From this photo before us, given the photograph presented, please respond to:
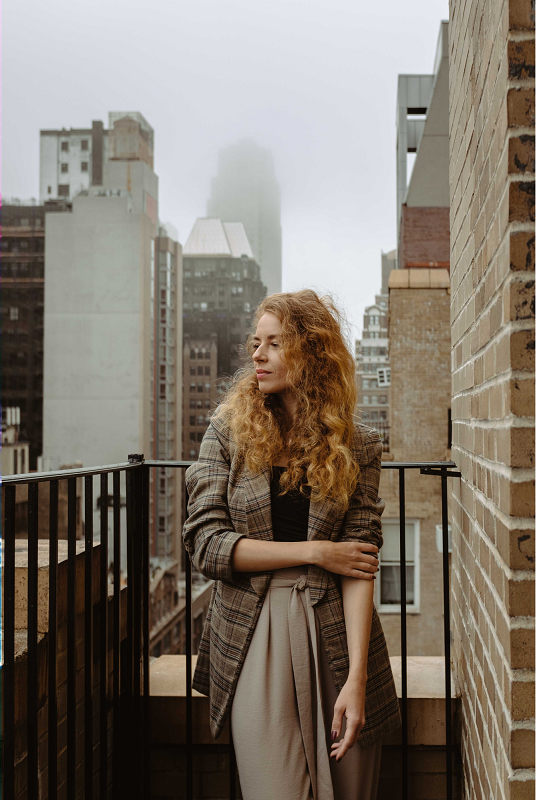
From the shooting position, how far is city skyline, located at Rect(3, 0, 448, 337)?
37656 millimetres

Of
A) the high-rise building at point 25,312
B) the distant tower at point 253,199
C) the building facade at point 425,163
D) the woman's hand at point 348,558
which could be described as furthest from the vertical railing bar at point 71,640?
the high-rise building at point 25,312

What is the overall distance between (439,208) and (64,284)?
102 feet

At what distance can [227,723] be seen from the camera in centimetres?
178

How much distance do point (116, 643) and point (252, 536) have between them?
0.72m

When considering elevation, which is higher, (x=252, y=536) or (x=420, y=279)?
(x=420, y=279)

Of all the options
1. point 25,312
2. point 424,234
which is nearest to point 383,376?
point 424,234

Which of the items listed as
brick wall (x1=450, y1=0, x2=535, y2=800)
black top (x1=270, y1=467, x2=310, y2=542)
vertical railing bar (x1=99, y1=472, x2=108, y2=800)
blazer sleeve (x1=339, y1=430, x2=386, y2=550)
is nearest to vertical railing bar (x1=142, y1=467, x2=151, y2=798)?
vertical railing bar (x1=99, y1=472, x2=108, y2=800)

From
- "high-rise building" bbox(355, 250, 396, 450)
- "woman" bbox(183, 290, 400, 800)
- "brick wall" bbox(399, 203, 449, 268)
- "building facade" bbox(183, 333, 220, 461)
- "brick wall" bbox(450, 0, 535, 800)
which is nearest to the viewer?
"brick wall" bbox(450, 0, 535, 800)

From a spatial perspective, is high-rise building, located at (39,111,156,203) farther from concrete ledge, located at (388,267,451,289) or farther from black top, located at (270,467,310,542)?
black top, located at (270,467,310,542)

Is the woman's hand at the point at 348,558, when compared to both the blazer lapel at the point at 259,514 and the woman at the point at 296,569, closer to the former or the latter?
the woman at the point at 296,569

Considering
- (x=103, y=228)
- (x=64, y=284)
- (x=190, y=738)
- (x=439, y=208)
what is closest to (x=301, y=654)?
(x=190, y=738)

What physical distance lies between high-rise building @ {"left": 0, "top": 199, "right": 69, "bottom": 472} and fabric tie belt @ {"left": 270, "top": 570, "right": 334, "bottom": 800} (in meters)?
36.7

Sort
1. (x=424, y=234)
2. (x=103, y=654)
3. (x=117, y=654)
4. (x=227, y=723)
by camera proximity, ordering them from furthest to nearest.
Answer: (x=424, y=234) → (x=227, y=723) → (x=117, y=654) → (x=103, y=654)

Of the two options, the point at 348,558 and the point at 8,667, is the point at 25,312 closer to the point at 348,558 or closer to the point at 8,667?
the point at 8,667
